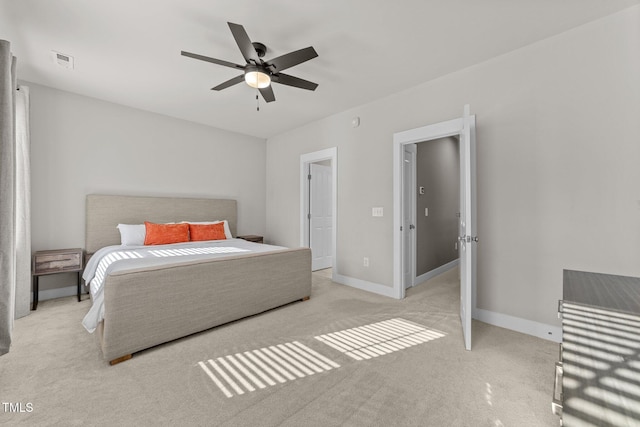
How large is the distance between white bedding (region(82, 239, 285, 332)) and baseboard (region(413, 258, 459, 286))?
7.56ft

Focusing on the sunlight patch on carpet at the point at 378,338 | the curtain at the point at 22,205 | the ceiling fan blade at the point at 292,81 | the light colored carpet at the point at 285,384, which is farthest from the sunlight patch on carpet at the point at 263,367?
the curtain at the point at 22,205

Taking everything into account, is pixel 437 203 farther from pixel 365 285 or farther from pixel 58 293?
pixel 58 293

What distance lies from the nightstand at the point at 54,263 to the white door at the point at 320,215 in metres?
3.28

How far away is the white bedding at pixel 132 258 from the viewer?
6.80 feet

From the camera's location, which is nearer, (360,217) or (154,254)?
(154,254)

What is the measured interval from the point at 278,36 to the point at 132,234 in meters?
3.14

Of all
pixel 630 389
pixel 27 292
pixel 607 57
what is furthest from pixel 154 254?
pixel 607 57

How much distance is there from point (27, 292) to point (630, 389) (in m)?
4.51

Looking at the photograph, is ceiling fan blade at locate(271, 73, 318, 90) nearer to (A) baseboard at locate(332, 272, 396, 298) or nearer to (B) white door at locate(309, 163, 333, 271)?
(B) white door at locate(309, 163, 333, 271)

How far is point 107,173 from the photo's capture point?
3.81 m

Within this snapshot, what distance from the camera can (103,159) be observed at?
12.4 ft

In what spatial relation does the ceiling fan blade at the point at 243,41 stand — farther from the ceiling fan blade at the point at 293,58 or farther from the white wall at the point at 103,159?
the white wall at the point at 103,159

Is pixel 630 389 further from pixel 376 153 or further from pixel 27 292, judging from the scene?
pixel 27 292

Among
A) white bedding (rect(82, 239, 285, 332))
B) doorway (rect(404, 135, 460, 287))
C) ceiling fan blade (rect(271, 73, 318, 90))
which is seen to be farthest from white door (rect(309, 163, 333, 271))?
ceiling fan blade (rect(271, 73, 318, 90))
